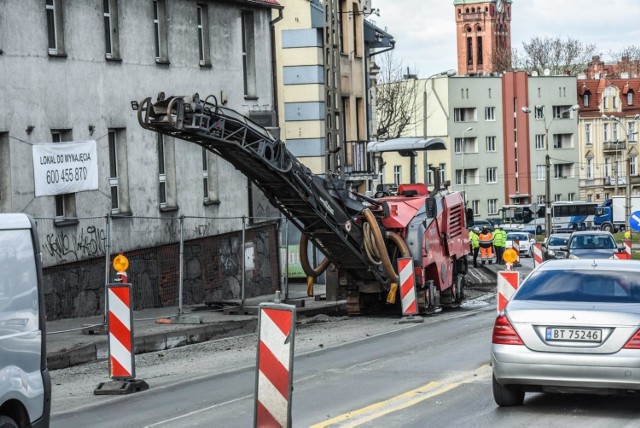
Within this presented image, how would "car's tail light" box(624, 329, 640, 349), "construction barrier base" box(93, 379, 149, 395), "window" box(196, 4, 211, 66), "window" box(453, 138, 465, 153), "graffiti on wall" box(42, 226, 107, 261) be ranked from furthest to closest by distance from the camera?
"window" box(453, 138, 465, 153) < "window" box(196, 4, 211, 66) < "graffiti on wall" box(42, 226, 107, 261) < "construction barrier base" box(93, 379, 149, 395) < "car's tail light" box(624, 329, 640, 349)

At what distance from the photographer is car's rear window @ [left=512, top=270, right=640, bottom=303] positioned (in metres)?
12.3

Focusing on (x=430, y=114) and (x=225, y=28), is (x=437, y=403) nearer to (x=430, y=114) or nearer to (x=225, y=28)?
(x=225, y=28)

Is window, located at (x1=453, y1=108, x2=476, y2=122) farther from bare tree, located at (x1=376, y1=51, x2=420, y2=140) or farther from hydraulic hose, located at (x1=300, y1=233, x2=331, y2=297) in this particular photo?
hydraulic hose, located at (x1=300, y1=233, x2=331, y2=297)

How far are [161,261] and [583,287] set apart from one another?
49.8ft

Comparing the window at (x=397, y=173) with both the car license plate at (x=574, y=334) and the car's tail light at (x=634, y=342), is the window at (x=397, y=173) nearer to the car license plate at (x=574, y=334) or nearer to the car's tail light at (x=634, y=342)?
the car license plate at (x=574, y=334)

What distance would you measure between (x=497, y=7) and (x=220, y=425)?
169995mm

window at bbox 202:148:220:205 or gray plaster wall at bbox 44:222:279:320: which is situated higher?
window at bbox 202:148:220:205

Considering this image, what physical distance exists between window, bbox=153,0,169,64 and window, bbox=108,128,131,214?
2473 mm

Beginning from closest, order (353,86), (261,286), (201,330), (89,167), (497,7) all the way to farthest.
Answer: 1. (201,330)
2. (89,167)
3. (261,286)
4. (353,86)
5. (497,7)

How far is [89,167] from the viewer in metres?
27.0

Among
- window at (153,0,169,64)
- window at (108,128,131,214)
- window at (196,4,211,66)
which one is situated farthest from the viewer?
window at (196,4,211,66)

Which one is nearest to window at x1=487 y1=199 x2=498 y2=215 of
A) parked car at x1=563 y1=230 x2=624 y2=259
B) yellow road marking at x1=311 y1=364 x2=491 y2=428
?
parked car at x1=563 y1=230 x2=624 y2=259

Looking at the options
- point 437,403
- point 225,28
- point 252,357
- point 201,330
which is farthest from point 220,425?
point 225,28

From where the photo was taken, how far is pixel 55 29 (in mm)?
26484
